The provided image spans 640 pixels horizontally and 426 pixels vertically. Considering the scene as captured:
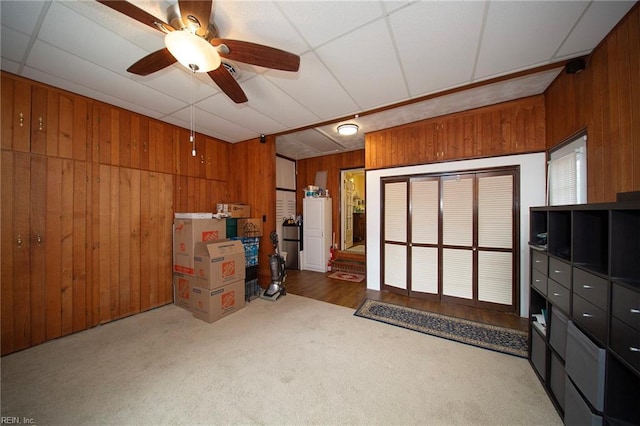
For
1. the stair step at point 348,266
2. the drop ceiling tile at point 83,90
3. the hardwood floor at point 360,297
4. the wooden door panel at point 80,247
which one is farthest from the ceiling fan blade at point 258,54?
the stair step at point 348,266

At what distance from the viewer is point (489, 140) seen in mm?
2906

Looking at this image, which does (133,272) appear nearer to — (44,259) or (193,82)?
(44,259)

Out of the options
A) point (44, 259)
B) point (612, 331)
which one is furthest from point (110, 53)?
point (612, 331)

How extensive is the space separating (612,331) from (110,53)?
389 centimetres

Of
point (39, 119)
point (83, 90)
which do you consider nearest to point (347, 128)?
point (83, 90)

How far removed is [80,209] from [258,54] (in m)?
2.79

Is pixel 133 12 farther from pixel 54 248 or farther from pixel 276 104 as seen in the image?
pixel 54 248

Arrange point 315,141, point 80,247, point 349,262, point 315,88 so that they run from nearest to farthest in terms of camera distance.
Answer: point 315,88, point 80,247, point 315,141, point 349,262

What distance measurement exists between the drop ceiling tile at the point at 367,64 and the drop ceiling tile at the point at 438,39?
0.31 feet

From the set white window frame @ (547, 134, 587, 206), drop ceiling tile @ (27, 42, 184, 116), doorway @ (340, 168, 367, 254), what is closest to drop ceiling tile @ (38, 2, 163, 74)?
drop ceiling tile @ (27, 42, 184, 116)

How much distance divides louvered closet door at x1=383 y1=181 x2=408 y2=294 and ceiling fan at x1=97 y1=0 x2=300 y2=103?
2571mm

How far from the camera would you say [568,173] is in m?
2.28

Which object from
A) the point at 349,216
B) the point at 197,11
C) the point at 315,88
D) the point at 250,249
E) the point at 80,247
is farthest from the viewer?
the point at 349,216

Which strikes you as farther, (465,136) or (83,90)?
(465,136)
